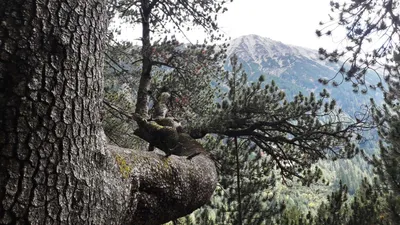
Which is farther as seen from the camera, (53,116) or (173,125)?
(173,125)

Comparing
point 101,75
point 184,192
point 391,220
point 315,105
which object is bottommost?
point 391,220

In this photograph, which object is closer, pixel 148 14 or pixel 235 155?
pixel 235 155

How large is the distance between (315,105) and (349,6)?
173cm

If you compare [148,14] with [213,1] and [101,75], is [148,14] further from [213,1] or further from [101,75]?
[101,75]

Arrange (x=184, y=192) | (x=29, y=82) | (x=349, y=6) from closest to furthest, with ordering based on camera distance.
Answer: (x=29, y=82), (x=184, y=192), (x=349, y=6)

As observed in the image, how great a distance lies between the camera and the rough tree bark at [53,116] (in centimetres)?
121

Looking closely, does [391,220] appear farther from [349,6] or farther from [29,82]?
[29,82]

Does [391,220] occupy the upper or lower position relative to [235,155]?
lower

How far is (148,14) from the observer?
7258mm

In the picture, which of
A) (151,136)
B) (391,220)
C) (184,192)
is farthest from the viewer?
(391,220)

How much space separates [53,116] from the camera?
130 centimetres

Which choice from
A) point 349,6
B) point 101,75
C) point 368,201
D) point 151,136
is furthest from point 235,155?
point 101,75

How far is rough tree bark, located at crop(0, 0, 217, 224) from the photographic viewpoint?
1209 mm

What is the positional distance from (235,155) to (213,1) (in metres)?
3.11
